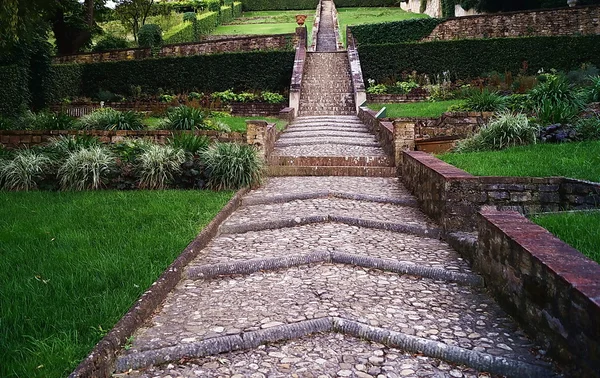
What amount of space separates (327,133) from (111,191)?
7.16 m

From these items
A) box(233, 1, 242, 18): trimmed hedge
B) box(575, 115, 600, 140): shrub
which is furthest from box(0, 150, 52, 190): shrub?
box(233, 1, 242, 18): trimmed hedge

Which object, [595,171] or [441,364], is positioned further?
[595,171]

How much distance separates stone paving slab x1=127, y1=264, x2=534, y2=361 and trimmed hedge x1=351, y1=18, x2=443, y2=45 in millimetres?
23189

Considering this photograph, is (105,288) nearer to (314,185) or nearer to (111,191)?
(111,191)

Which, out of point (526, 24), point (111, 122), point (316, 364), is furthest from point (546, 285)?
point (526, 24)

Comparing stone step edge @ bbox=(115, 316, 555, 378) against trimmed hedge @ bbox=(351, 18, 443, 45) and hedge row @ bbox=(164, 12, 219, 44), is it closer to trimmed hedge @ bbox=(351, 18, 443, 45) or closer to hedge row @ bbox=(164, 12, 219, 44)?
trimmed hedge @ bbox=(351, 18, 443, 45)

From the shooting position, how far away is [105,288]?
421 centimetres

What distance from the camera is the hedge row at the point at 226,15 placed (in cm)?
4563

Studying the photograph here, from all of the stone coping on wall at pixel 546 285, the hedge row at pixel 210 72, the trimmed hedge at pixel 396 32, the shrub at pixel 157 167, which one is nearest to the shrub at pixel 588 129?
the stone coping on wall at pixel 546 285

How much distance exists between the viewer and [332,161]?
10.4 m

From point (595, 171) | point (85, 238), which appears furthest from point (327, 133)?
point (85, 238)

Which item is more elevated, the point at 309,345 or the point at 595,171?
the point at 595,171

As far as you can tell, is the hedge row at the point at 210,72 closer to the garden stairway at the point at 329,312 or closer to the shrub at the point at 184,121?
the shrub at the point at 184,121

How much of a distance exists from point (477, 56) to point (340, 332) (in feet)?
66.0
